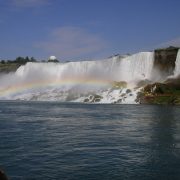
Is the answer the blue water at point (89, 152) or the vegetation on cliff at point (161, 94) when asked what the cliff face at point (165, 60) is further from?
the blue water at point (89, 152)

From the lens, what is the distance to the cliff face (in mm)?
65312

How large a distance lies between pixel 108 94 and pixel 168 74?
9731mm

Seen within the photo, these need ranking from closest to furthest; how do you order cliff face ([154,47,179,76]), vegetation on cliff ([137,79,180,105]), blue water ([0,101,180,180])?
blue water ([0,101,180,180]), vegetation on cliff ([137,79,180,105]), cliff face ([154,47,179,76])


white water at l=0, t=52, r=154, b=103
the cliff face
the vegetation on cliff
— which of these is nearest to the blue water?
the vegetation on cliff

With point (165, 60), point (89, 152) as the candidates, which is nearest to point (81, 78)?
point (165, 60)

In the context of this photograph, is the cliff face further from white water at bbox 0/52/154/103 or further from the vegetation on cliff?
the vegetation on cliff

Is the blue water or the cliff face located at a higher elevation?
the cliff face

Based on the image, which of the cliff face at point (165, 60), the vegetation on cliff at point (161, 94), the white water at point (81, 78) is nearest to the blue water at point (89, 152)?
the vegetation on cliff at point (161, 94)

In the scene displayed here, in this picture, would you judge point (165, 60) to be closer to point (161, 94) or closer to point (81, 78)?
point (161, 94)

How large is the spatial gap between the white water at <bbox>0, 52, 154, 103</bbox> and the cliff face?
0.94 metres

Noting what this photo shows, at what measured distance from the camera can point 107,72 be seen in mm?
74438

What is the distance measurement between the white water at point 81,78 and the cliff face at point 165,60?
37.1 inches

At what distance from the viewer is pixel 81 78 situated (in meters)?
76.9

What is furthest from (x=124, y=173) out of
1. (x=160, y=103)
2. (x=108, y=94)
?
(x=108, y=94)
